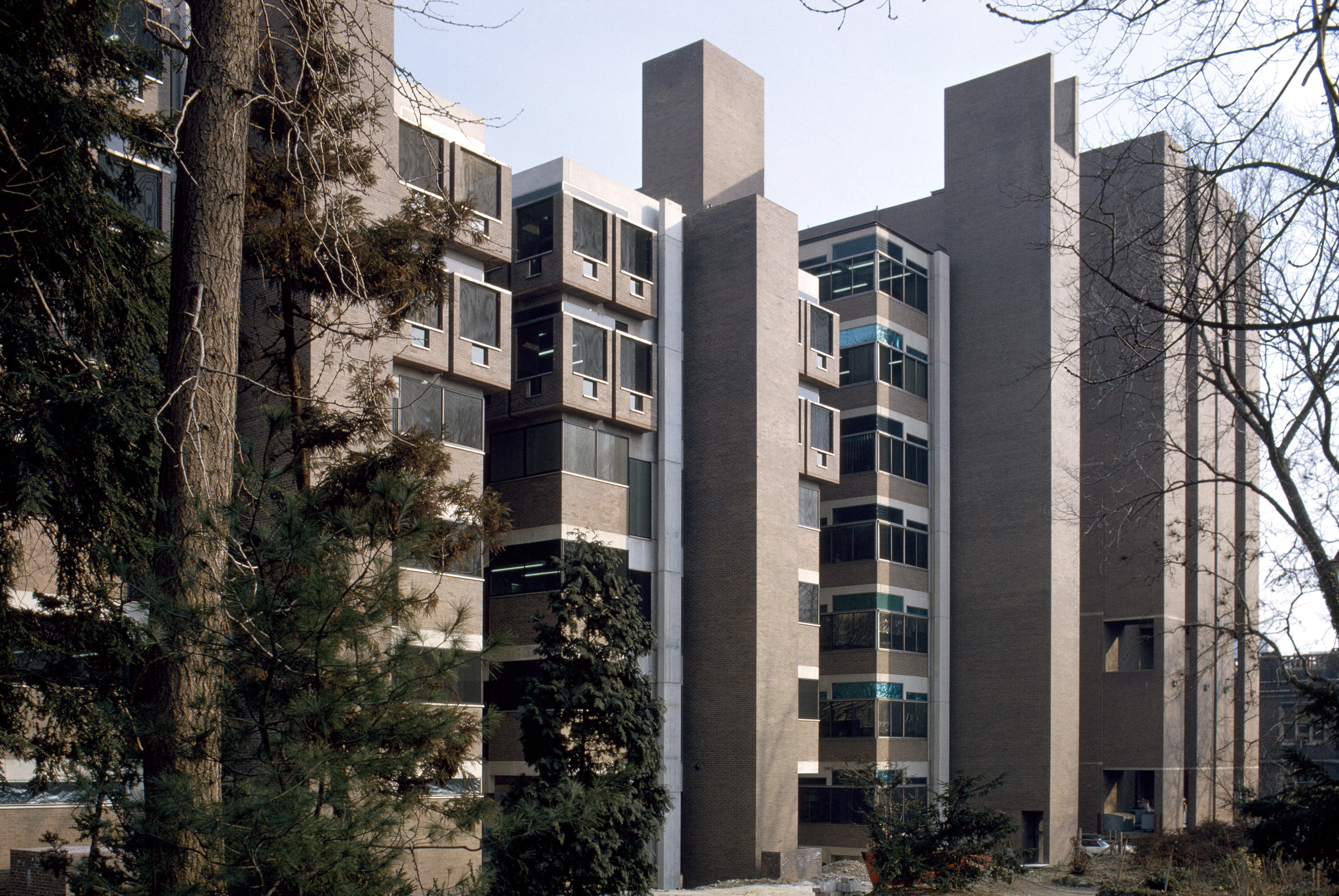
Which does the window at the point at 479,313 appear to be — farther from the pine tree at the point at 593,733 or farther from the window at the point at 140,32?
the pine tree at the point at 593,733

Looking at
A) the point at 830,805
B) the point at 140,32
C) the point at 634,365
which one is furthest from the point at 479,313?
the point at 830,805

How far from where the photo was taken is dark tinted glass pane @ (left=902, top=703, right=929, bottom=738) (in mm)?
42688

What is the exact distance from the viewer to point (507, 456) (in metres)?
33.0

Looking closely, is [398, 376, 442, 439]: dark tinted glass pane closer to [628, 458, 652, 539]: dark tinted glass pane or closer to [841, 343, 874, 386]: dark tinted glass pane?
[628, 458, 652, 539]: dark tinted glass pane

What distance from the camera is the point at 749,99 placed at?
4331 centimetres

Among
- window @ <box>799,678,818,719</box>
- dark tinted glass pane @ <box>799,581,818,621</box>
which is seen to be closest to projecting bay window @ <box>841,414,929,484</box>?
dark tinted glass pane @ <box>799,581,818,621</box>

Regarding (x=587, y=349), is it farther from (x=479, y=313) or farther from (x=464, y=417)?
(x=464, y=417)

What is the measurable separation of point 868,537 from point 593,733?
23.7 m

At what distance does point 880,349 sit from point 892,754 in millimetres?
13479

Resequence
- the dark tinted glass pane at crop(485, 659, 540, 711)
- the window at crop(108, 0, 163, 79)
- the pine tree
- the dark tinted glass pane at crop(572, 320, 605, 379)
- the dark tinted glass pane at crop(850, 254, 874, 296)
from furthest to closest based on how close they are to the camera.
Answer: the dark tinted glass pane at crop(850, 254, 874, 296), the dark tinted glass pane at crop(572, 320, 605, 379), the dark tinted glass pane at crop(485, 659, 540, 711), the pine tree, the window at crop(108, 0, 163, 79)

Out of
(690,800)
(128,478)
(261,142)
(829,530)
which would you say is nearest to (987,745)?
(829,530)

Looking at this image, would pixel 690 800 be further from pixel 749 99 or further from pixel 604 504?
pixel 749 99

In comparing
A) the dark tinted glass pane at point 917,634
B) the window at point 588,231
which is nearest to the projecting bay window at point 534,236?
the window at point 588,231

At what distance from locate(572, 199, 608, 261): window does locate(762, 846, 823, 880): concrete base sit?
16.5 meters
